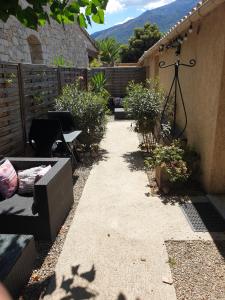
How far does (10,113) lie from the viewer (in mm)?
5023

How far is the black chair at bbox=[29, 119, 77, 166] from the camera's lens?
18.1 feet

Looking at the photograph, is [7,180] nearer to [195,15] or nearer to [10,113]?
[10,113]

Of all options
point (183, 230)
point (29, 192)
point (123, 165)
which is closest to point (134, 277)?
point (183, 230)

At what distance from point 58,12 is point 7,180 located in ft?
7.39

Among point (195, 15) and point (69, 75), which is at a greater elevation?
point (195, 15)

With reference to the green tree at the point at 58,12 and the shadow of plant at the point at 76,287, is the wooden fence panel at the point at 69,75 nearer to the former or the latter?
the green tree at the point at 58,12

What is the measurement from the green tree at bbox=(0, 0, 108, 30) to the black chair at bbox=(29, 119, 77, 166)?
10.4 feet

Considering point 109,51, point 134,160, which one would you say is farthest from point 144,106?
point 109,51

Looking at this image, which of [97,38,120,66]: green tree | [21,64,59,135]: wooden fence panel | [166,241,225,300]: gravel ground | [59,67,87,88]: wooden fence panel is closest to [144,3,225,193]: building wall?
[166,241,225,300]: gravel ground

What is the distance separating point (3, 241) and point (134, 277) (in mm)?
1306

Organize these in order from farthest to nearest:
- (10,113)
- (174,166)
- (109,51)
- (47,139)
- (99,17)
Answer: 1. (109,51)
2. (47,139)
3. (10,113)
4. (174,166)
5. (99,17)

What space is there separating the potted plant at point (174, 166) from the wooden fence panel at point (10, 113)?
8.13ft

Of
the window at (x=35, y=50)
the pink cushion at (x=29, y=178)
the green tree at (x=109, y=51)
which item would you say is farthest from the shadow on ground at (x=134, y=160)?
the green tree at (x=109, y=51)

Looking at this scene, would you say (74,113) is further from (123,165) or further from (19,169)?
(19,169)
